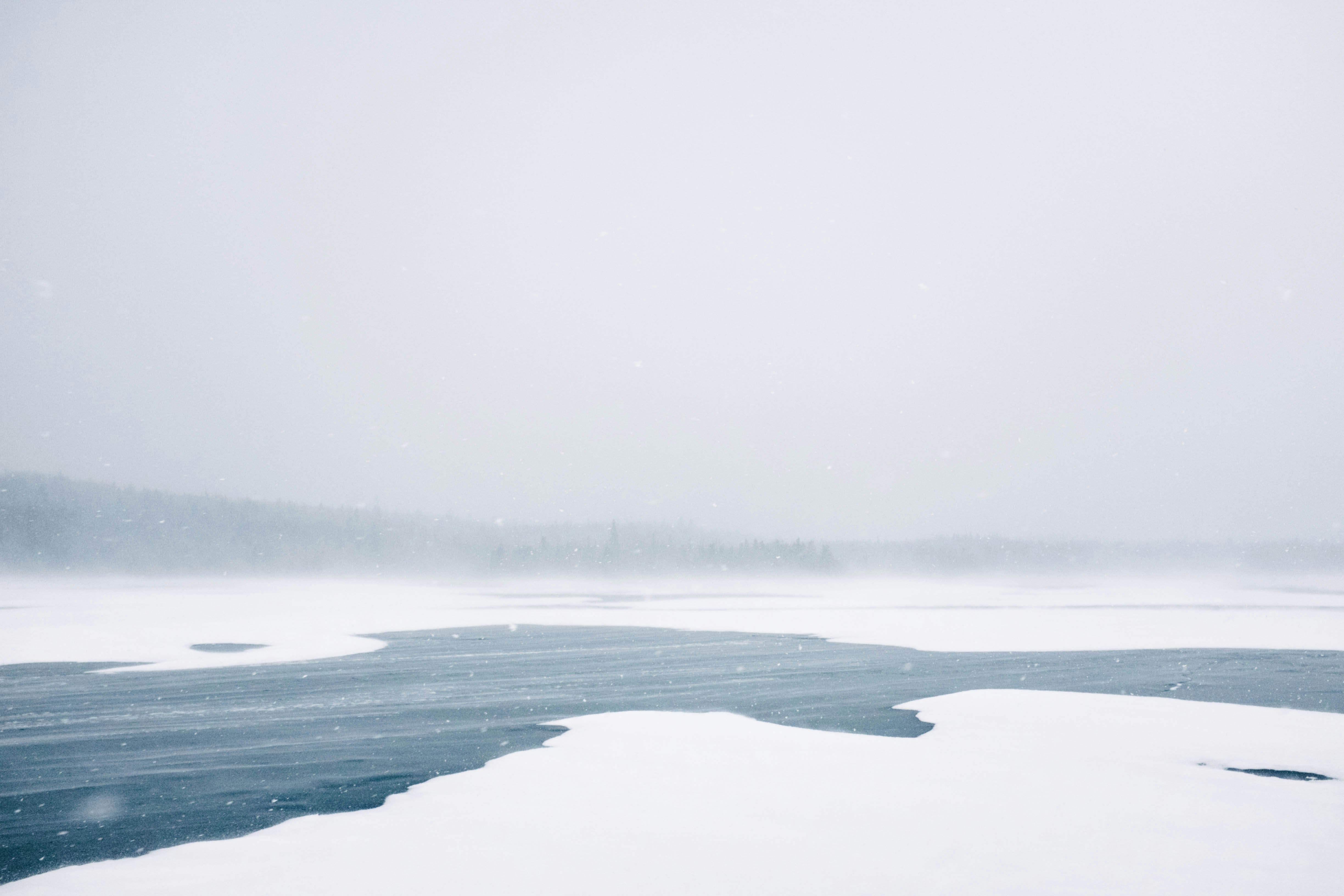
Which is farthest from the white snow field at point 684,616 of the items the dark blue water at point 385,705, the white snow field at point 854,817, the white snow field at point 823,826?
the white snow field at point 823,826

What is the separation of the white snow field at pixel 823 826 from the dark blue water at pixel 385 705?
1055 mm

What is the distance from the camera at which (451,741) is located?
13352 mm

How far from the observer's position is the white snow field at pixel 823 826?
7.27 meters

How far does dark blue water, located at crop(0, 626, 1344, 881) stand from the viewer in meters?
9.74

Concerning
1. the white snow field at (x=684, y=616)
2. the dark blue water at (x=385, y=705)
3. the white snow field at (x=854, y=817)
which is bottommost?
the white snow field at (x=684, y=616)

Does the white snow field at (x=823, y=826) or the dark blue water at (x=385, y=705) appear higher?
the white snow field at (x=823, y=826)

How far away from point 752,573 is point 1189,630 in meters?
119

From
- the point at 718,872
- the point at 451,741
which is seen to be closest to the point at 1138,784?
the point at 718,872

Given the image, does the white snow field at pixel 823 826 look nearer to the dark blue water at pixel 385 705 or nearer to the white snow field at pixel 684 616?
the dark blue water at pixel 385 705

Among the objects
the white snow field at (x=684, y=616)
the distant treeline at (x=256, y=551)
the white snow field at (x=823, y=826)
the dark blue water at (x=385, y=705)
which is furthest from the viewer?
the distant treeline at (x=256, y=551)

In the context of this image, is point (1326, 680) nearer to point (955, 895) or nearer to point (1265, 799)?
point (1265, 799)

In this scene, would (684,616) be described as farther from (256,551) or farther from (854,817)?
(256,551)

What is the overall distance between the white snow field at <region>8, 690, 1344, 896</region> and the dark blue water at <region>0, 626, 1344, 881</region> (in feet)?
3.46

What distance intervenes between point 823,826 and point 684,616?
36.5 metres
